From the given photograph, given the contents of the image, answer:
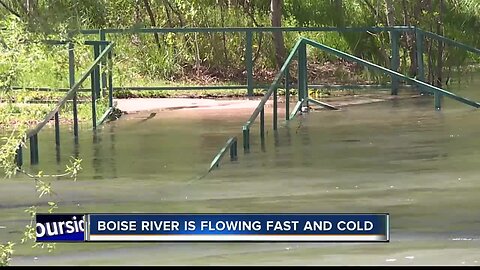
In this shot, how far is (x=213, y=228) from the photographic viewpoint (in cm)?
879

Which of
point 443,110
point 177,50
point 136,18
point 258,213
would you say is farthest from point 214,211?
point 136,18

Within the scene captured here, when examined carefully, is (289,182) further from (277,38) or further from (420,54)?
(277,38)

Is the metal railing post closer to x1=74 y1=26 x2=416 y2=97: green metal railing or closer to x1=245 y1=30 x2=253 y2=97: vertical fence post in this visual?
x1=74 y1=26 x2=416 y2=97: green metal railing

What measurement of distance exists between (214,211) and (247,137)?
321cm

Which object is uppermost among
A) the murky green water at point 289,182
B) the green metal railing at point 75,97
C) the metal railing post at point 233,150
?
the green metal railing at point 75,97

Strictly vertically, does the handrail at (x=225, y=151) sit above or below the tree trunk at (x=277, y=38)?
below

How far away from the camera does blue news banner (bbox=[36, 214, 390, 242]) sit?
322 inches

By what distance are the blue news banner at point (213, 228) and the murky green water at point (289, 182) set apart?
8cm

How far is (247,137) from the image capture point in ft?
41.6

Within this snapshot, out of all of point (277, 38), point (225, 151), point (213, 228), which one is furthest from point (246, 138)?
point (277, 38)

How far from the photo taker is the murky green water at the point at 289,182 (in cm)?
812

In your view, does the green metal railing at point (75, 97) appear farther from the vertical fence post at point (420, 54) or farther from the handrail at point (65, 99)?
the vertical fence post at point (420, 54)

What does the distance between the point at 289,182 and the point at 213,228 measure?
7.08 ft

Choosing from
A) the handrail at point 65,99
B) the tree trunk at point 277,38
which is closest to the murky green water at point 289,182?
the handrail at point 65,99
